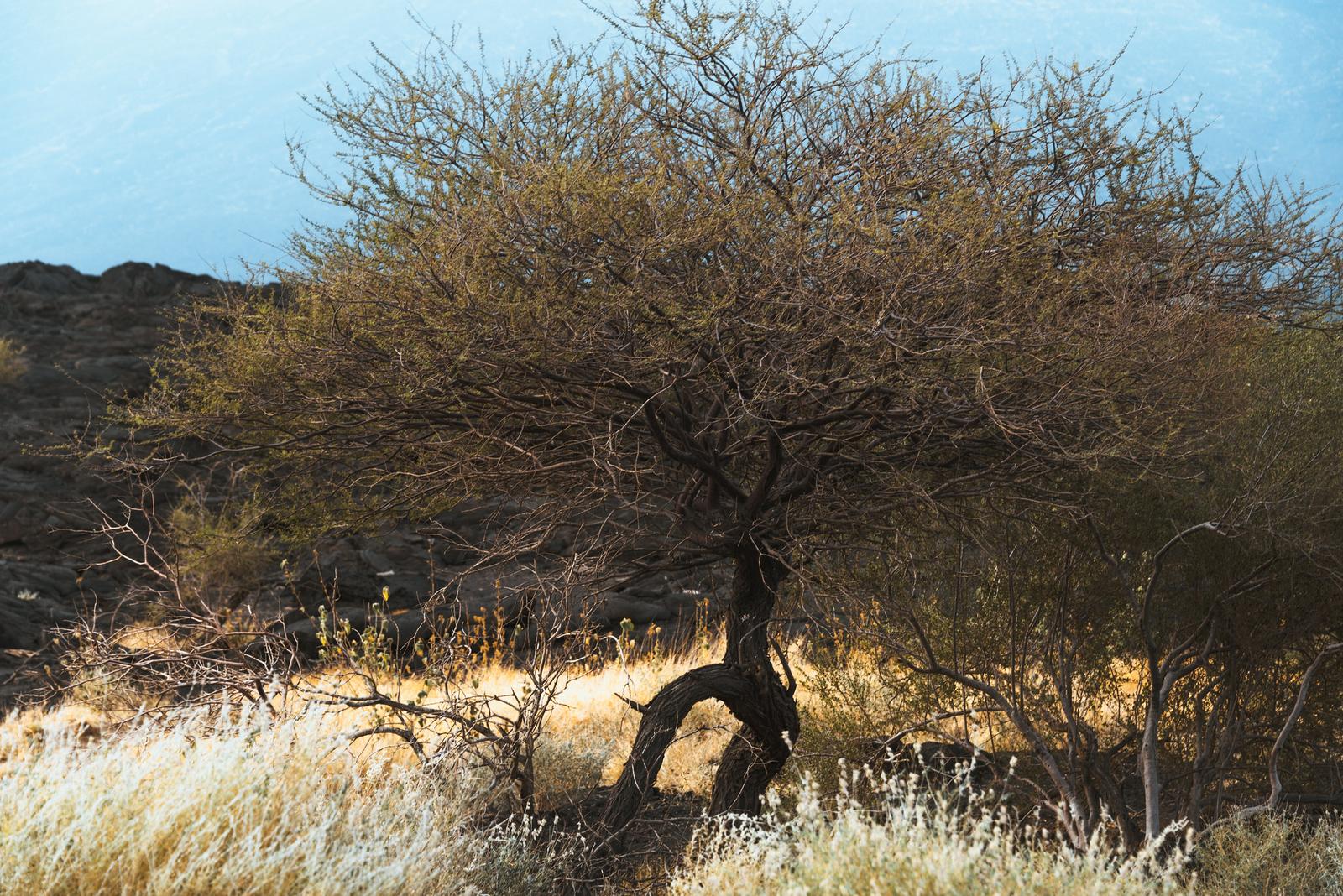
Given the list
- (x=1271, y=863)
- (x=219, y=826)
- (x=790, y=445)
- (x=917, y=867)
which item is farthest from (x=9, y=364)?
(x=917, y=867)

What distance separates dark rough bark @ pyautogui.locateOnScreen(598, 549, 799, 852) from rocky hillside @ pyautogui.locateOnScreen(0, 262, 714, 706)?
1.91 metres

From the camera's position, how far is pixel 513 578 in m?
16.1

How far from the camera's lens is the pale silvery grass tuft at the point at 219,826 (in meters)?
3.23

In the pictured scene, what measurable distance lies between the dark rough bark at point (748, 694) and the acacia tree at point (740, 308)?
0.07 feet

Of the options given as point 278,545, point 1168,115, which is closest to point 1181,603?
point 1168,115

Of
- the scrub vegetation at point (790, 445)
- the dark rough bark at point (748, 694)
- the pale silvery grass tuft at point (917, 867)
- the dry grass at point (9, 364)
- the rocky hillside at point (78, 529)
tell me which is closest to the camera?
the pale silvery grass tuft at point (917, 867)

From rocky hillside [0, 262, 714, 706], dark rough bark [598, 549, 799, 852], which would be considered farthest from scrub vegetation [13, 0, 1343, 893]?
rocky hillside [0, 262, 714, 706]

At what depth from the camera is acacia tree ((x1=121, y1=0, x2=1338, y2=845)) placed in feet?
17.3

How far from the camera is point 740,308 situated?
5.29 meters

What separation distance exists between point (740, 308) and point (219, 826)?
3.01 m

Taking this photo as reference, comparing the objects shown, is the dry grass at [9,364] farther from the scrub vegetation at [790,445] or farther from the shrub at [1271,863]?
the shrub at [1271,863]

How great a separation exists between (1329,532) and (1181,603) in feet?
4.12

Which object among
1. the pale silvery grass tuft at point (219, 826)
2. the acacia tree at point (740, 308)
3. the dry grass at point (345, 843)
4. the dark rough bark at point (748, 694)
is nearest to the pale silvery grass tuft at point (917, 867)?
the dry grass at point (345, 843)

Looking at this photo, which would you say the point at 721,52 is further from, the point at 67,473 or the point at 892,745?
the point at 67,473
